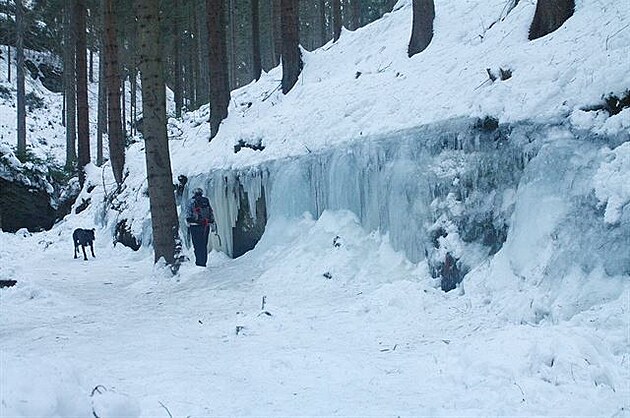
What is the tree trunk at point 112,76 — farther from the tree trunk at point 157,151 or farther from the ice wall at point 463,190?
the ice wall at point 463,190

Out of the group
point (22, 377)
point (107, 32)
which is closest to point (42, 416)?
point (22, 377)

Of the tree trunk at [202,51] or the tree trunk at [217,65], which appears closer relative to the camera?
the tree trunk at [217,65]

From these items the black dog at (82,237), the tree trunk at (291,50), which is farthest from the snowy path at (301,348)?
the tree trunk at (291,50)

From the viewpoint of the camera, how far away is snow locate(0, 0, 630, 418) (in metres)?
3.60

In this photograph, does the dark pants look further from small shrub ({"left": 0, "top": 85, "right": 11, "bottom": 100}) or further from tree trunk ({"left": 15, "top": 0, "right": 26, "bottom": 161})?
small shrub ({"left": 0, "top": 85, "right": 11, "bottom": 100})

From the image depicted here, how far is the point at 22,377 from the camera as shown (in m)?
2.79

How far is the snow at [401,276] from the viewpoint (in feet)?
11.8

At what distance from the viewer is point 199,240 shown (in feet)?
30.9

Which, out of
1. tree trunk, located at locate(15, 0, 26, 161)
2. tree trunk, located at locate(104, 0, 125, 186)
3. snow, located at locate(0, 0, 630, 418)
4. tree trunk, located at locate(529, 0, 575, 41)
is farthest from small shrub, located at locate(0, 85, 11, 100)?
tree trunk, located at locate(529, 0, 575, 41)

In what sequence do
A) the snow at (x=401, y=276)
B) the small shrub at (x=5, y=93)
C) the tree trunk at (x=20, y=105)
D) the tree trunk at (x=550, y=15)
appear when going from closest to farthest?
the snow at (x=401, y=276) → the tree trunk at (x=550, y=15) → the tree trunk at (x=20, y=105) → the small shrub at (x=5, y=93)

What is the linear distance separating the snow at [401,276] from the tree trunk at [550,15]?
18cm

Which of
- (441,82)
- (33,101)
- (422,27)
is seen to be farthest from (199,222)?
(33,101)

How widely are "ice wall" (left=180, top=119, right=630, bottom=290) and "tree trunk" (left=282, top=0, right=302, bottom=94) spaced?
4.74 meters

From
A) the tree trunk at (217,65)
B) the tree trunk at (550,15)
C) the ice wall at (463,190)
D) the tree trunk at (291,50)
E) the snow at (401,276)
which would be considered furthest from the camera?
the tree trunk at (217,65)
